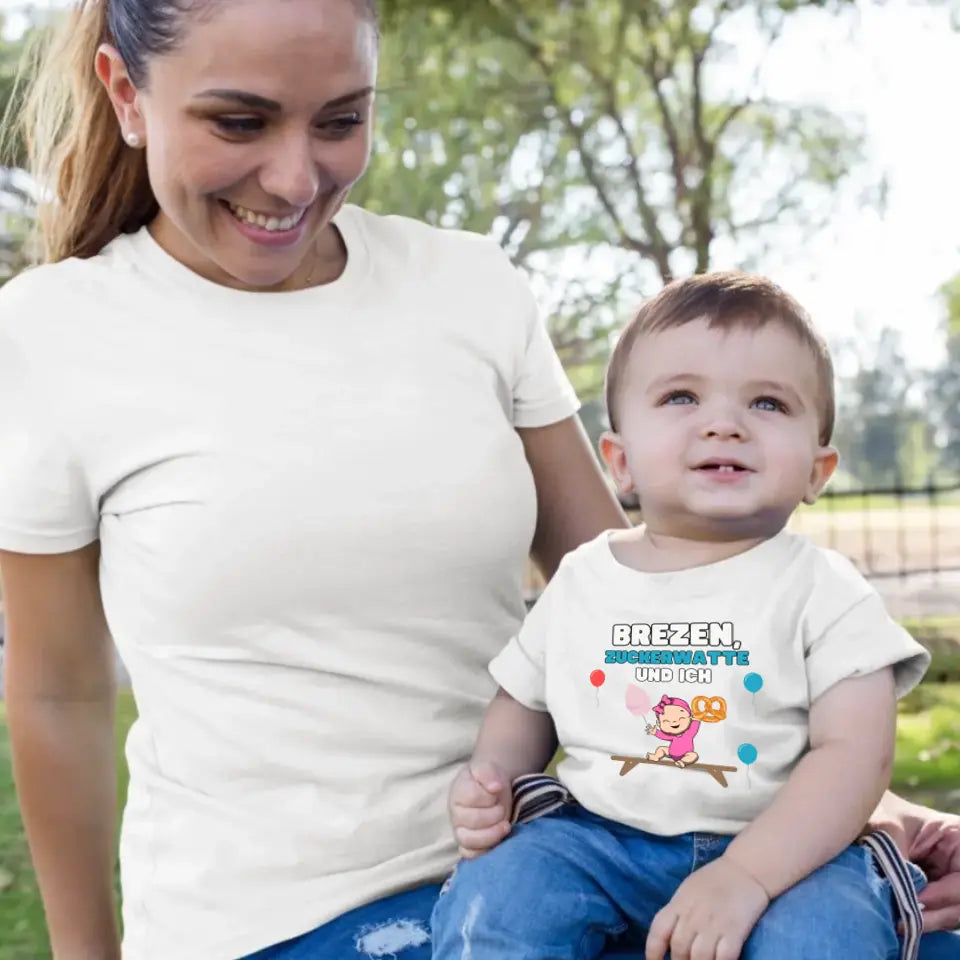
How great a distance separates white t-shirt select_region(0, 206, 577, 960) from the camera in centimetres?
175

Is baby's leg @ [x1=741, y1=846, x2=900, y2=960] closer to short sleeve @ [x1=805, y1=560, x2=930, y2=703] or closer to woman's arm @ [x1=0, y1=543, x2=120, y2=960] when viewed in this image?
short sleeve @ [x1=805, y1=560, x2=930, y2=703]

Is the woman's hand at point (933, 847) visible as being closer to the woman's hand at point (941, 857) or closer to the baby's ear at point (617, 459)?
the woman's hand at point (941, 857)

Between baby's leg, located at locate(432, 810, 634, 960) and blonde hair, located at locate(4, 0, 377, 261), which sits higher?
blonde hair, located at locate(4, 0, 377, 261)

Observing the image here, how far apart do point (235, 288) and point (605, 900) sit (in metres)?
0.88

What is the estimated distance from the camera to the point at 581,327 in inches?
301

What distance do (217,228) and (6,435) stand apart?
14.2 inches

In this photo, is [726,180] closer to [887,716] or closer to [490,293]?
[490,293]

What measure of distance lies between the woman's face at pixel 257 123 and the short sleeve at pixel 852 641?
760 millimetres

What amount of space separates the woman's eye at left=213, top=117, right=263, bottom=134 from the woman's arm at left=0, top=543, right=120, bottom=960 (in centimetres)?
56

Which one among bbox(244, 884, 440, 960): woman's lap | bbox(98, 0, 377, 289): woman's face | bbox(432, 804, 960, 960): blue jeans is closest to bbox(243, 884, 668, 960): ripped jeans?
bbox(244, 884, 440, 960): woman's lap

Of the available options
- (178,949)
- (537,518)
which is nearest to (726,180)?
(537,518)

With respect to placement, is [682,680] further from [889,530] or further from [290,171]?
[889,530]

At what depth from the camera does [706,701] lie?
59.7 inches

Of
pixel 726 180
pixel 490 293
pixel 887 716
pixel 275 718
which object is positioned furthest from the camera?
pixel 726 180
